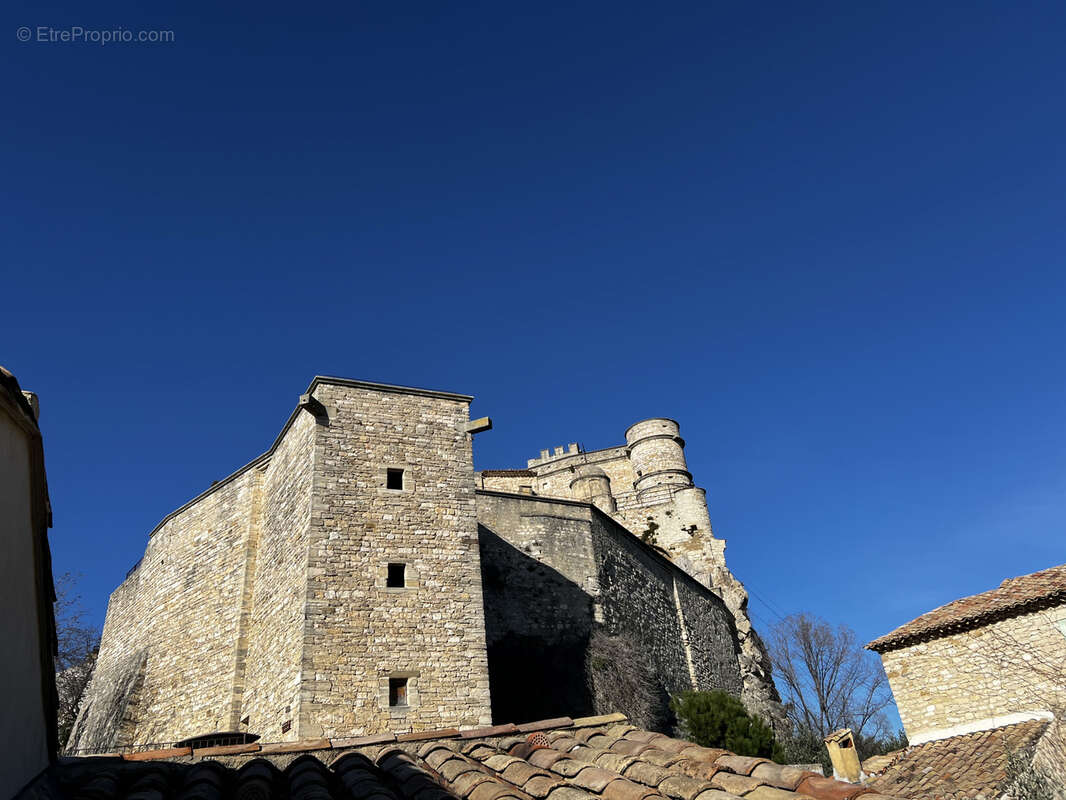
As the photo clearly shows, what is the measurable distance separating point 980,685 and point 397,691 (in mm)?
12106

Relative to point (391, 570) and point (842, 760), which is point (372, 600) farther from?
point (842, 760)

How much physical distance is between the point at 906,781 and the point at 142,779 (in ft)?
45.9

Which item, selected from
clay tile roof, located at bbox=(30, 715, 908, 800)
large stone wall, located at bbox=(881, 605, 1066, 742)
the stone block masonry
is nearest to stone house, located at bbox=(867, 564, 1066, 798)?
large stone wall, located at bbox=(881, 605, 1066, 742)

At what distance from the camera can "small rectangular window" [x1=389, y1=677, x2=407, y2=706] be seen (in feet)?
43.6

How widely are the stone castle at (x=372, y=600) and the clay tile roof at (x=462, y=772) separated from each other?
637 cm

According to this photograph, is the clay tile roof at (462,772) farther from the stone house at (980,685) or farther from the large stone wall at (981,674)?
the large stone wall at (981,674)

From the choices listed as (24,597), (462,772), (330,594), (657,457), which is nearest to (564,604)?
(330,594)

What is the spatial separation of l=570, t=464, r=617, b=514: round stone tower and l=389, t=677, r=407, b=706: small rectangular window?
23.5 meters

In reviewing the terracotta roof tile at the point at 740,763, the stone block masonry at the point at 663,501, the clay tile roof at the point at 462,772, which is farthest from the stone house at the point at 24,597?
the stone block masonry at the point at 663,501

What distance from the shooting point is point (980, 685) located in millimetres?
15266

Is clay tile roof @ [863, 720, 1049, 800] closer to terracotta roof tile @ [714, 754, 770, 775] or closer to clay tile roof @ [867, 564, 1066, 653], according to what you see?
clay tile roof @ [867, 564, 1066, 653]

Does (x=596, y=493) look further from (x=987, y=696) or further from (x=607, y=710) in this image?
(x=987, y=696)

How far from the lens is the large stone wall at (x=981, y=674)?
14.5 m

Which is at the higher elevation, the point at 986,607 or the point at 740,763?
the point at 986,607
